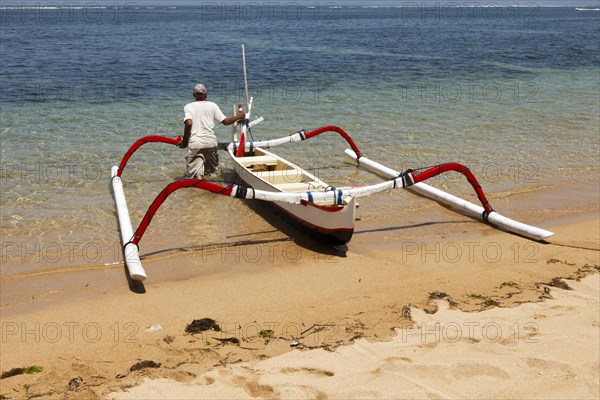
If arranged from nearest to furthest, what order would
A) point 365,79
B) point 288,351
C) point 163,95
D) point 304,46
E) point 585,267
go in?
point 288,351, point 585,267, point 163,95, point 365,79, point 304,46

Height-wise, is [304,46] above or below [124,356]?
above

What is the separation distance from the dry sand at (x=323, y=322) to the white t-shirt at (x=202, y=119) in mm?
2006

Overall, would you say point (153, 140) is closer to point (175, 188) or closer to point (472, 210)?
point (175, 188)

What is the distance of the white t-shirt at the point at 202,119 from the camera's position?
9.50 m

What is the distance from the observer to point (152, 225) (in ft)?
29.7

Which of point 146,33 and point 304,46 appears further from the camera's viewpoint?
point 146,33

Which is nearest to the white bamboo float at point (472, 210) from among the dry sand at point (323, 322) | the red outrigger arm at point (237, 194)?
the dry sand at point (323, 322)

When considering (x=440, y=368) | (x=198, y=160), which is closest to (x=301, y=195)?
(x=198, y=160)

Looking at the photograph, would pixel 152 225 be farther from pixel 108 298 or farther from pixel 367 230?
pixel 367 230

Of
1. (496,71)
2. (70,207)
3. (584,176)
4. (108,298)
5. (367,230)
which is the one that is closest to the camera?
(108,298)

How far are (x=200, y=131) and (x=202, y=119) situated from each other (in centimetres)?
19

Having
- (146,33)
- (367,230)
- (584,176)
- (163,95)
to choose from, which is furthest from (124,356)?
(146,33)

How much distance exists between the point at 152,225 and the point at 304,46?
2733 centimetres

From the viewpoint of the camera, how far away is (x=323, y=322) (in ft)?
20.2
